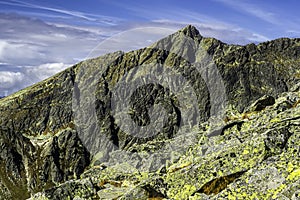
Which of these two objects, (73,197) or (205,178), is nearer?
(205,178)

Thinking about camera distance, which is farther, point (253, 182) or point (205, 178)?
point (205, 178)

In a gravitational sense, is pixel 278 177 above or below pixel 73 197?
above

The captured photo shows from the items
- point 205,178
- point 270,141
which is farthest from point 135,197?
point 270,141

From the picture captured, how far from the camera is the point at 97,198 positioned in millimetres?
22875

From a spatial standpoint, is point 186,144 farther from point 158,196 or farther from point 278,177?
point 278,177

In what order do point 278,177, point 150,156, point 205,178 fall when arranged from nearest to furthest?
point 278,177 < point 205,178 < point 150,156

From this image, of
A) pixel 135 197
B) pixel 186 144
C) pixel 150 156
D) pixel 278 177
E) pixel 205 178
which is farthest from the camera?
pixel 150 156

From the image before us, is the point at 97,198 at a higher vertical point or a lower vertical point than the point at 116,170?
higher

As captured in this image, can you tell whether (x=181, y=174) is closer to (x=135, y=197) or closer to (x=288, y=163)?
(x=135, y=197)

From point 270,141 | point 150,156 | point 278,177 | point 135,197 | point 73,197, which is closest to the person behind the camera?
point 278,177

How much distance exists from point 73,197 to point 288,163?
13507mm

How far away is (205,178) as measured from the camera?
17906mm

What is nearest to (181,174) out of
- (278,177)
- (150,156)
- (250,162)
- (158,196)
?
(158,196)

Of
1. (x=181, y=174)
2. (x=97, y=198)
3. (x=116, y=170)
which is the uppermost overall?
(x=181, y=174)
